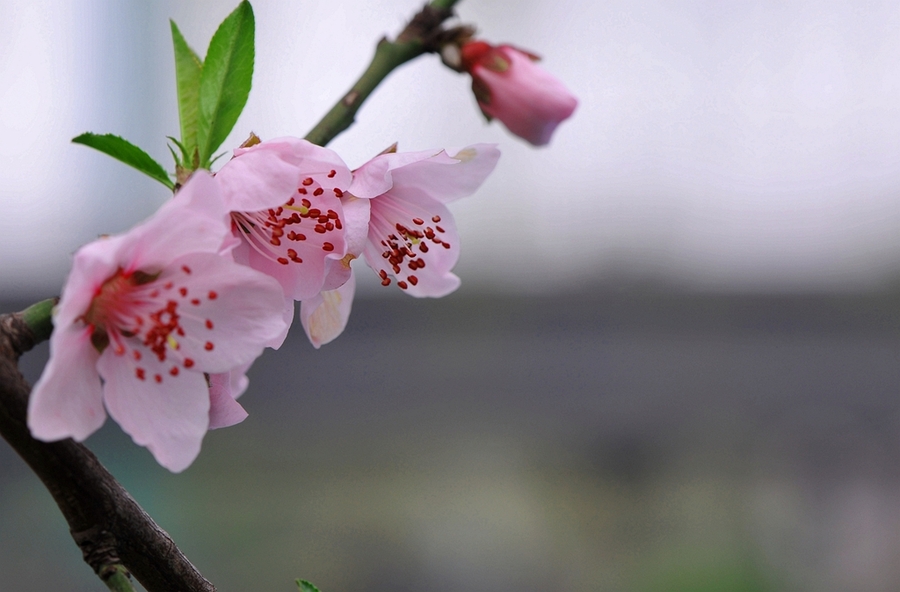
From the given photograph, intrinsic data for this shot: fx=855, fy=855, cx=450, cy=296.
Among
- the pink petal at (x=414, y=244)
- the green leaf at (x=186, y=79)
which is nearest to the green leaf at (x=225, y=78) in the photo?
the green leaf at (x=186, y=79)

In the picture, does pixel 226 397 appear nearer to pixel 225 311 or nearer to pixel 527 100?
pixel 225 311

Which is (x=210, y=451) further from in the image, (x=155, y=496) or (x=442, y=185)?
Answer: (x=442, y=185)

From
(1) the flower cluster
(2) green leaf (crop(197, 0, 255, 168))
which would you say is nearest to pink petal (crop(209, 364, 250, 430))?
(1) the flower cluster

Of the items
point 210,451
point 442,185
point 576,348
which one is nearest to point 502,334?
point 576,348

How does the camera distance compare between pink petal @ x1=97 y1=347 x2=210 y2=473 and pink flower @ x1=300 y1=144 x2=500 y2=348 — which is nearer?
pink petal @ x1=97 y1=347 x2=210 y2=473

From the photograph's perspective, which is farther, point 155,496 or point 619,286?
point 619,286

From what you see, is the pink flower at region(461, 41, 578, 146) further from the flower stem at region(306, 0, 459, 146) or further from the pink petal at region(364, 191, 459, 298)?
the pink petal at region(364, 191, 459, 298)

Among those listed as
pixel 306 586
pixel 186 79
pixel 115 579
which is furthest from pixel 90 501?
pixel 186 79
